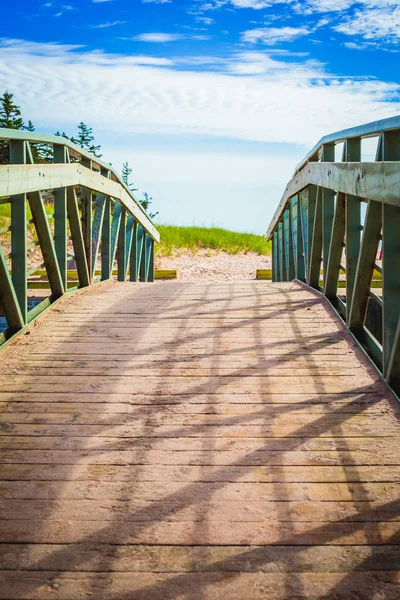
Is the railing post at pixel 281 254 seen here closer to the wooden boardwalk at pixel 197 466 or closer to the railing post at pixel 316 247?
the railing post at pixel 316 247

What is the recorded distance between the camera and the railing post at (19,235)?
4547 millimetres

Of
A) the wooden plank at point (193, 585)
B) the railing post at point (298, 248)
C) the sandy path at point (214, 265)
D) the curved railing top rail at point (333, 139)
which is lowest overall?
the sandy path at point (214, 265)

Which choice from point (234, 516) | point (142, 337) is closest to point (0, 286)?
point (142, 337)

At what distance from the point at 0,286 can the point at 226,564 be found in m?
2.80

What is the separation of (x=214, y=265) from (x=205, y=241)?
1.91 metres

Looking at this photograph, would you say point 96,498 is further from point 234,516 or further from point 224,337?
point 224,337

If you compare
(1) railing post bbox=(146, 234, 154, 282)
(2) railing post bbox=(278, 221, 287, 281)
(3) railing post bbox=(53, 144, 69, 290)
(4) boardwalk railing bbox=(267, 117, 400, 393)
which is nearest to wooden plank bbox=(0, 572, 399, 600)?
(4) boardwalk railing bbox=(267, 117, 400, 393)

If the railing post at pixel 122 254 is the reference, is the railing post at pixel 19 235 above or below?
above

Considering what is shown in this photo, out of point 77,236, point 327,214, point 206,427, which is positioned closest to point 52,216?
point 77,236

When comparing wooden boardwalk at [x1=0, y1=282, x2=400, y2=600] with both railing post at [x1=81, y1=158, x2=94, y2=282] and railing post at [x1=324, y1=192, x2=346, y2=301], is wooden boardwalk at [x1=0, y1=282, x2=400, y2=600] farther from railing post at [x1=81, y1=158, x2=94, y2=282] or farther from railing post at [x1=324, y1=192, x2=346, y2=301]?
railing post at [x1=81, y1=158, x2=94, y2=282]

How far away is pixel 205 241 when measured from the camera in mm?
18641

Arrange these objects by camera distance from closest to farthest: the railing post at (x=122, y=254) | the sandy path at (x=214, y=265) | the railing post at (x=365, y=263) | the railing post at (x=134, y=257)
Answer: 1. the railing post at (x=365, y=263)
2. the railing post at (x=122, y=254)
3. the railing post at (x=134, y=257)
4. the sandy path at (x=214, y=265)

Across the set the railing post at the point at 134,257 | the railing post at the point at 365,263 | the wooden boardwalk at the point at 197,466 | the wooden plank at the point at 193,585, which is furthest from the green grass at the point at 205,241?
the wooden plank at the point at 193,585

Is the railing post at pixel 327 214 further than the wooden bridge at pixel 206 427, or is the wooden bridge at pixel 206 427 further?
the railing post at pixel 327 214
